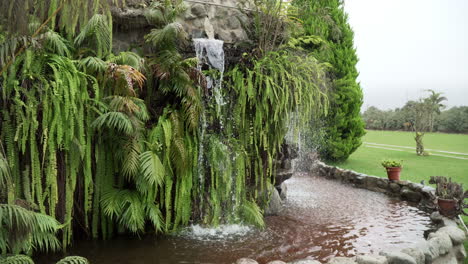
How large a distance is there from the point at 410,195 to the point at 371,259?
140 inches

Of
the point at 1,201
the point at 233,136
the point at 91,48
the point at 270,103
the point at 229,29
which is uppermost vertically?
the point at 229,29

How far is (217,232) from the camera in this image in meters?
4.23

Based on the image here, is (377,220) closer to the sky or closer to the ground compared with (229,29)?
closer to the ground

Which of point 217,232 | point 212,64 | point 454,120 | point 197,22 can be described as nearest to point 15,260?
point 217,232

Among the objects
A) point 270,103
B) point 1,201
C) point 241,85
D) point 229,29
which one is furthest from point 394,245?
point 1,201

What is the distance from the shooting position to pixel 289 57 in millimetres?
4949

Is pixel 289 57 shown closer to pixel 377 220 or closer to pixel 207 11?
pixel 207 11

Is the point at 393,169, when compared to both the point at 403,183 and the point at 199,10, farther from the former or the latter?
the point at 199,10

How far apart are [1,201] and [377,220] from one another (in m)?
4.53

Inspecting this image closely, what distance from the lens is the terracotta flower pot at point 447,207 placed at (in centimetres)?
456

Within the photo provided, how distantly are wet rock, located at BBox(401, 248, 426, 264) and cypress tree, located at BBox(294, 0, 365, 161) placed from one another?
285 inches

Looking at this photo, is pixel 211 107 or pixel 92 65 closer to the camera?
pixel 92 65

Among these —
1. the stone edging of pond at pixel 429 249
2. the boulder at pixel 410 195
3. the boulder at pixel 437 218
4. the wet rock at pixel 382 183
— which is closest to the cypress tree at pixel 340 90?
the wet rock at pixel 382 183

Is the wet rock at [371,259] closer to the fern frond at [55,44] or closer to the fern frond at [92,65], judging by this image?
the fern frond at [92,65]
